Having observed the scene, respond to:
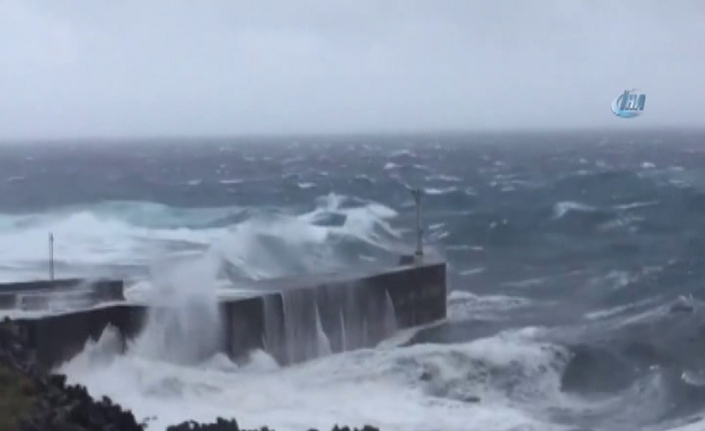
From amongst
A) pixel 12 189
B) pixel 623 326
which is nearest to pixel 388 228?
pixel 623 326

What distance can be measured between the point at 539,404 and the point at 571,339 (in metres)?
4.69

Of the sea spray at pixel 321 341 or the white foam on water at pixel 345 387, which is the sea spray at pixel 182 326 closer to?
the white foam on water at pixel 345 387

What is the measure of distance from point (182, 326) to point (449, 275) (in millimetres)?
13148

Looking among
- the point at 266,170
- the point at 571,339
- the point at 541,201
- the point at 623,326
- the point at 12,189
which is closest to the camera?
the point at 571,339

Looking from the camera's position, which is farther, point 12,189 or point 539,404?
point 12,189

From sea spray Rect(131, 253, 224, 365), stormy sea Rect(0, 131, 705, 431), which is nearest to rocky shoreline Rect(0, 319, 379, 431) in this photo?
stormy sea Rect(0, 131, 705, 431)

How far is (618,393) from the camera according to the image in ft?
65.1

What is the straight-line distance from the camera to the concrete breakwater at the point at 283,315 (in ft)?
59.1

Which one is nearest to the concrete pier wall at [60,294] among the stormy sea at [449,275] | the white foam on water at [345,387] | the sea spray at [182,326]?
the sea spray at [182,326]

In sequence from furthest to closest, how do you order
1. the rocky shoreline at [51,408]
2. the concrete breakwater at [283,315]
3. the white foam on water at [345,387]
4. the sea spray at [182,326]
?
the sea spray at [182,326], the concrete breakwater at [283,315], the white foam on water at [345,387], the rocky shoreline at [51,408]

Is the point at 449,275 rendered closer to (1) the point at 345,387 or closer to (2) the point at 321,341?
(2) the point at 321,341

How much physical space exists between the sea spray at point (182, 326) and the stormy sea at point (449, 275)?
7cm

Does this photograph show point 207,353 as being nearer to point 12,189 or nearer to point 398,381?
point 398,381

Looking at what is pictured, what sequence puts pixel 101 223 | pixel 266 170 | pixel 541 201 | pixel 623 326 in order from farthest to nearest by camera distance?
pixel 266 170
pixel 541 201
pixel 101 223
pixel 623 326
